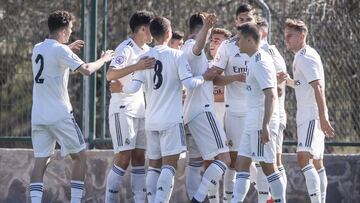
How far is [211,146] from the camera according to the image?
12.9 metres

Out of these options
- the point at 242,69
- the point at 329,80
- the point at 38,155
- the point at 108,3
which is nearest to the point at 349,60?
the point at 329,80

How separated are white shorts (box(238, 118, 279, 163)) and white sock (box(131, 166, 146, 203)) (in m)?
1.76

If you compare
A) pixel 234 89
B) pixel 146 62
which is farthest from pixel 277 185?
pixel 146 62

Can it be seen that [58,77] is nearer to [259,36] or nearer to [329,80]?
[259,36]

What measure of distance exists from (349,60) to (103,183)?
3658 mm

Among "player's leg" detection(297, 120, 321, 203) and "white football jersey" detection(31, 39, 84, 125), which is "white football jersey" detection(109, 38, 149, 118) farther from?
"player's leg" detection(297, 120, 321, 203)

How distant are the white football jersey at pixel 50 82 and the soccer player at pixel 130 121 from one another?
696 mm

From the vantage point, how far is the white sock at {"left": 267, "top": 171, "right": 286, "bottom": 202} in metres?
12.4

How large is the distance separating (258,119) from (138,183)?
214 cm

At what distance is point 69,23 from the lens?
13.1 meters

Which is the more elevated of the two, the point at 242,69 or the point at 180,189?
the point at 242,69

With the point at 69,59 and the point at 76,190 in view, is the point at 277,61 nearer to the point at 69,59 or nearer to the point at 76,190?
the point at 69,59

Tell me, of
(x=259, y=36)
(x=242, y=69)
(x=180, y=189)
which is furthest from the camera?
(x=180, y=189)

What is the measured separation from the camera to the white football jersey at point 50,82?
1291 centimetres
